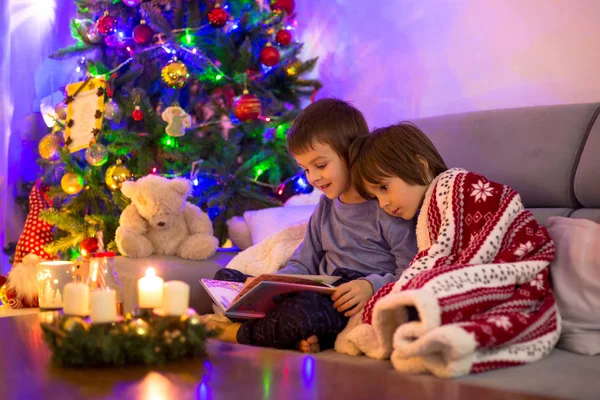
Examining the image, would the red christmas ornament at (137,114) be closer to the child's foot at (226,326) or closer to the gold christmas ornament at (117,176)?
the gold christmas ornament at (117,176)

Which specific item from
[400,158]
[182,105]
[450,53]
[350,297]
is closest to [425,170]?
[400,158]

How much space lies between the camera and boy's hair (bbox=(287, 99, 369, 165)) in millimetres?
1997

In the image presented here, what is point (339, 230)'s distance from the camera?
208cm

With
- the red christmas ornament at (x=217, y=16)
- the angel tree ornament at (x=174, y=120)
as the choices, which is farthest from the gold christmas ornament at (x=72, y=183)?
the red christmas ornament at (x=217, y=16)

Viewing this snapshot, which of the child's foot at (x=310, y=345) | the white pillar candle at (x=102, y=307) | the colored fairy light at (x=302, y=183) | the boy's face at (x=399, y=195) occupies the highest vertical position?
the colored fairy light at (x=302, y=183)

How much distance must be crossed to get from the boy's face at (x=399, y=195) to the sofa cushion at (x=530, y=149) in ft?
0.81

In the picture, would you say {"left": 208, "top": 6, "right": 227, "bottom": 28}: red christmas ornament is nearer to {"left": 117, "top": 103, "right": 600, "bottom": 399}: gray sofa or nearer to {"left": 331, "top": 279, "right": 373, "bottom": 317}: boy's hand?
{"left": 117, "top": 103, "right": 600, "bottom": 399}: gray sofa

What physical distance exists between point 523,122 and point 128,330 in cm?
126

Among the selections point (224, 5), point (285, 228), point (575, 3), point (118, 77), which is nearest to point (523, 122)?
point (575, 3)

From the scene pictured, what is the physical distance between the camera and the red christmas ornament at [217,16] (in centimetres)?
276

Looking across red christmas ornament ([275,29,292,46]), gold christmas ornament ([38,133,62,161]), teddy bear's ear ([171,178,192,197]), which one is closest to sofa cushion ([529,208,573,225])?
teddy bear's ear ([171,178,192,197])

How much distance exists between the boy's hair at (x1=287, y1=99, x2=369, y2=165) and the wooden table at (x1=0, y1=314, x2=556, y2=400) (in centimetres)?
85

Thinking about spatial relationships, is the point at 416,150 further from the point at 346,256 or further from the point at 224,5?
the point at 224,5

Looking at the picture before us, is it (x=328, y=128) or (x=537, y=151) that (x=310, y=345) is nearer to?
(x=328, y=128)
